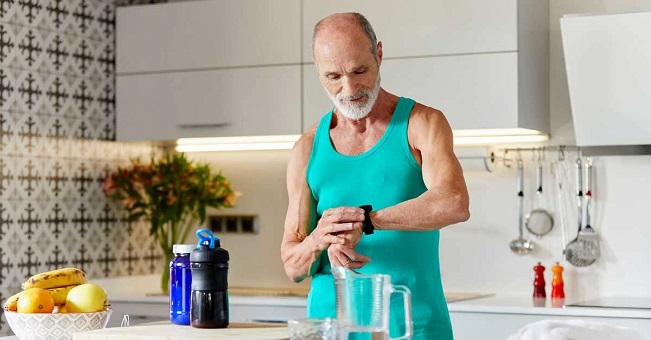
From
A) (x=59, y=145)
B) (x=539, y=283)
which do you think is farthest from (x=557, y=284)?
(x=59, y=145)

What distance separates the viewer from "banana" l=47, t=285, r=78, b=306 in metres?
2.15

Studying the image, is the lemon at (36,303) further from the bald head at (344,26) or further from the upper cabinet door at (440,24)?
the upper cabinet door at (440,24)

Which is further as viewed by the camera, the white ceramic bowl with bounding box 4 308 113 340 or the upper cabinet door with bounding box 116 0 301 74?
the upper cabinet door with bounding box 116 0 301 74

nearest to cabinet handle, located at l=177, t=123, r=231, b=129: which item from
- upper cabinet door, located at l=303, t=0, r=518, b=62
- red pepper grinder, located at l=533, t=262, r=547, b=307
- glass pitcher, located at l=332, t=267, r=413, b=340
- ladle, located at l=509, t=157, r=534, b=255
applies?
upper cabinet door, located at l=303, t=0, r=518, b=62

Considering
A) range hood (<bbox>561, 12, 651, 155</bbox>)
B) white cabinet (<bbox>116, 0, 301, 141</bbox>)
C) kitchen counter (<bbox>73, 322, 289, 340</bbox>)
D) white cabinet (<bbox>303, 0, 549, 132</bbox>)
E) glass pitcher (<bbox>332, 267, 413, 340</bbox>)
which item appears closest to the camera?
glass pitcher (<bbox>332, 267, 413, 340</bbox>)

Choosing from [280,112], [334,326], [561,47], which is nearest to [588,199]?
[561,47]

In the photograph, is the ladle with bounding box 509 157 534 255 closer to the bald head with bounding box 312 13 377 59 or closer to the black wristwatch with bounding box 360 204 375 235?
the bald head with bounding box 312 13 377 59

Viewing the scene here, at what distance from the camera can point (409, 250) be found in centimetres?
207

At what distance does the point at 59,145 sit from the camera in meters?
3.98

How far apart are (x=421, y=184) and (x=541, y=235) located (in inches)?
72.9

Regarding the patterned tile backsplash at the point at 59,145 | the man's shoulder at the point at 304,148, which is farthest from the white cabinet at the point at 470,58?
the man's shoulder at the point at 304,148

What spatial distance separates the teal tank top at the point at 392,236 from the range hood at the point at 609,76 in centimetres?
152

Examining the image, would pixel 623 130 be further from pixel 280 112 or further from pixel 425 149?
pixel 425 149

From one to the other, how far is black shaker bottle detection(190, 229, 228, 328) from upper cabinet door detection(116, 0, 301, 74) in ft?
7.14
